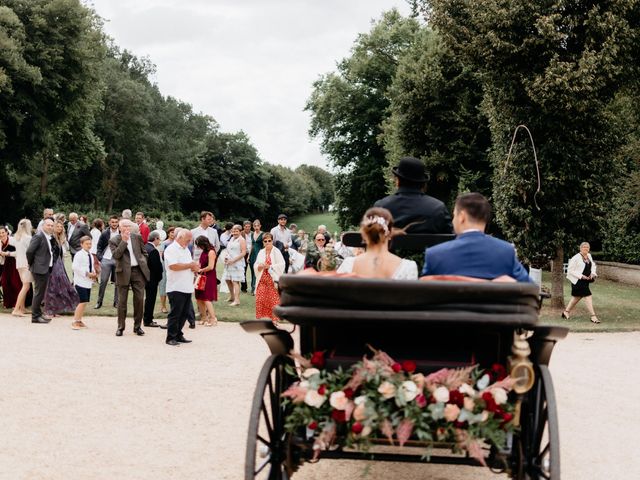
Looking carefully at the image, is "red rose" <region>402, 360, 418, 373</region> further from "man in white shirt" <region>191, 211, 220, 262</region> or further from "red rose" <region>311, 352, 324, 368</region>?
"man in white shirt" <region>191, 211, 220, 262</region>

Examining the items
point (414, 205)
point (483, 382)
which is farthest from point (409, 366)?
point (414, 205)

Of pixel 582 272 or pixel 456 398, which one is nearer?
pixel 456 398

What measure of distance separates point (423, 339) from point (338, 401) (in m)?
0.68

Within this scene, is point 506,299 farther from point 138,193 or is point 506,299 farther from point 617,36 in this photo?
point 138,193

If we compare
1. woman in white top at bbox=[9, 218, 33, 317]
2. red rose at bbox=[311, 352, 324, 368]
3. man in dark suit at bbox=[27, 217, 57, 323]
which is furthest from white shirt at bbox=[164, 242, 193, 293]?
red rose at bbox=[311, 352, 324, 368]

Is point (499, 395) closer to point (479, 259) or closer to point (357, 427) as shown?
point (357, 427)

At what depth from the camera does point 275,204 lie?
112250 millimetres

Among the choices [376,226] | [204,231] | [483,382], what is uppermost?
[204,231]

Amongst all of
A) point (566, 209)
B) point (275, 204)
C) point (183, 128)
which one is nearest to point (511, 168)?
point (566, 209)

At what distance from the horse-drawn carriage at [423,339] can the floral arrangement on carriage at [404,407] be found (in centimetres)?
11

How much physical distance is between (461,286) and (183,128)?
7275 centimetres

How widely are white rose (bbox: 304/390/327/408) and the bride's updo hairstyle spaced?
118 cm

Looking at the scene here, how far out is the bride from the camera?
15.8 ft

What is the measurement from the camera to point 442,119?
3094cm
